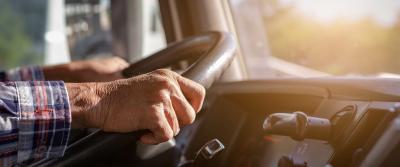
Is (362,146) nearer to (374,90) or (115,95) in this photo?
(374,90)

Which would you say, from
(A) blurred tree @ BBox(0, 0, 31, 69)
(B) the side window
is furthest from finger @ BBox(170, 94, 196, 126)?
(A) blurred tree @ BBox(0, 0, 31, 69)

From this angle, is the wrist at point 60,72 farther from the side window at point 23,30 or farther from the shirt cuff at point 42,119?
the side window at point 23,30

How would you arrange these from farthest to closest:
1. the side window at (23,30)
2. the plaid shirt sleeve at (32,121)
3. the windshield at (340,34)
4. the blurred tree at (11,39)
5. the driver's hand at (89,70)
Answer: the blurred tree at (11,39), the side window at (23,30), the driver's hand at (89,70), the windshield at (340,34), the plaid shirt sleeve at (32,121)

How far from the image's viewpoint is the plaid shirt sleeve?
1078mm

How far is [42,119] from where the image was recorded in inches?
43.0

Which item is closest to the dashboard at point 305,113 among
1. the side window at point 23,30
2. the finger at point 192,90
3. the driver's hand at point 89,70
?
the finger at point 192,90

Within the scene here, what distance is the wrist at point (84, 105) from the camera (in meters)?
1.12

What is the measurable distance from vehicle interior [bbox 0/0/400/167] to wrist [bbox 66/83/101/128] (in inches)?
1.5

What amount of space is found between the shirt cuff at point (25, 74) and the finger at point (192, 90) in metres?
1.07

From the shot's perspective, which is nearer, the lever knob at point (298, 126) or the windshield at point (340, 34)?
Answer: the lever knob at point (298, 126)

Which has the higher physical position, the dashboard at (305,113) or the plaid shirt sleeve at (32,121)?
the plaid shirt sleeve at (32,121)

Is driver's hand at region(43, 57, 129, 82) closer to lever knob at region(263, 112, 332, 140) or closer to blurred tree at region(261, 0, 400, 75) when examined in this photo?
blurred tree at region(261, 0, 400, 75)

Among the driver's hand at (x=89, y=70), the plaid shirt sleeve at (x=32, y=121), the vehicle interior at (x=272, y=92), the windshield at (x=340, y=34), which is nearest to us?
the plaid shirt sleeve at (x=32, y=121)

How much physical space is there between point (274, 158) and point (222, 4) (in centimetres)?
96
